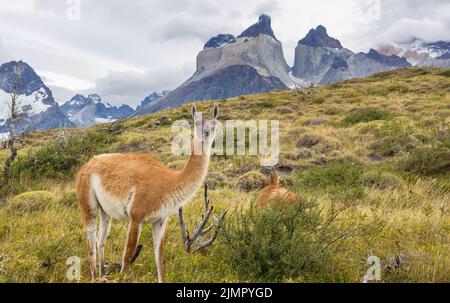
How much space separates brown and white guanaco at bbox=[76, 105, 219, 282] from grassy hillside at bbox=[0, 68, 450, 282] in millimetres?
530

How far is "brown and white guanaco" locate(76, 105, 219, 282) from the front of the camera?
4367mm

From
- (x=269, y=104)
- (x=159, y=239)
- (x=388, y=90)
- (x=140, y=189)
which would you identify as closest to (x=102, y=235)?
(x=159, y=239)

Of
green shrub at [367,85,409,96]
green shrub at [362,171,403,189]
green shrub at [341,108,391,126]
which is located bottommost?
green shrub at [362,171,403,189]

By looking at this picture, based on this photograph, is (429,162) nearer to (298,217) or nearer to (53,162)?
(298,217)

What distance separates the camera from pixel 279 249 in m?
5.04

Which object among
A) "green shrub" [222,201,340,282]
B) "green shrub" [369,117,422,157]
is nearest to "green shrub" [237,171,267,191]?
"green shrub" [369,117,422,157]

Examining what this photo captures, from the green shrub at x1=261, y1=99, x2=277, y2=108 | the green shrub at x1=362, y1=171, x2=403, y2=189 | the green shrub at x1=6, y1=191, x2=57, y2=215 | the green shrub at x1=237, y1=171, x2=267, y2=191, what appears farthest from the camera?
the green shrub at x1=261, y1=99, x2=277, y2=108

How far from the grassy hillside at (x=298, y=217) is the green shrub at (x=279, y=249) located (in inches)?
0.5

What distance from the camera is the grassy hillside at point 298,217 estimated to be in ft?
16.4

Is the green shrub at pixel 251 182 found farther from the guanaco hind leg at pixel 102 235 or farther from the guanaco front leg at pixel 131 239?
the guanaco front leg at pixel 131 239

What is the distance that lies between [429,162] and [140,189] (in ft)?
32.4

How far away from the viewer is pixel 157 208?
173 inches

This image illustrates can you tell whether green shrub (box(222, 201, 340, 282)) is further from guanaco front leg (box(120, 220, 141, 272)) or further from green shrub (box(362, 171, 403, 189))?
green shrub (box(362, 171, 403, 189))
